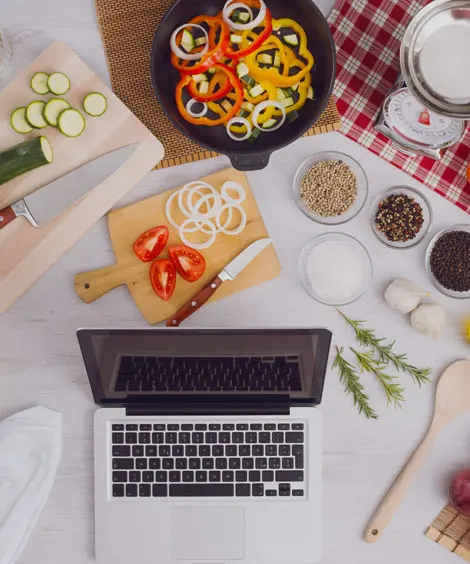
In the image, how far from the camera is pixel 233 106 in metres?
1.34

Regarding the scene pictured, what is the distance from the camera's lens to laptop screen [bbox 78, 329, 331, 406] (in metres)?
1.26

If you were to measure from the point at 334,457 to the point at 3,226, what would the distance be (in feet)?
2.63

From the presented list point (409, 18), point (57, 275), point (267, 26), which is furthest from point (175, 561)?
point (409, 18)

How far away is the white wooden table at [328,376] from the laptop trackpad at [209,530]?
18 centimetres

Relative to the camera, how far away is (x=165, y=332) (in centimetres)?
125

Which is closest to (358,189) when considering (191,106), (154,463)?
(191,106)

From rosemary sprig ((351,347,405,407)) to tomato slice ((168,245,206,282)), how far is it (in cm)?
35

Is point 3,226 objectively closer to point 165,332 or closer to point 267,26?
point 165,332

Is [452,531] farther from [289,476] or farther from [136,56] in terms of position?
[136,56]

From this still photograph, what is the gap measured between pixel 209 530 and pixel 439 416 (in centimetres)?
51

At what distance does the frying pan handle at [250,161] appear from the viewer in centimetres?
130

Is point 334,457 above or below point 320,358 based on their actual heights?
below

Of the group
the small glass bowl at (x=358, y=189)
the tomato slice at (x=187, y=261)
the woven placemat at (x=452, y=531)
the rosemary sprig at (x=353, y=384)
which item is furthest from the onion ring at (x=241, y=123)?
the woven placemat at (x=452, y=531)

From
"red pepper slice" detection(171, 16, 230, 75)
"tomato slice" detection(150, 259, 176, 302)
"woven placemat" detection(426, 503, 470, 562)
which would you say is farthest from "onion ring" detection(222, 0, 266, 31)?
"woven placemat" detection(426, 503, 470, 562)
